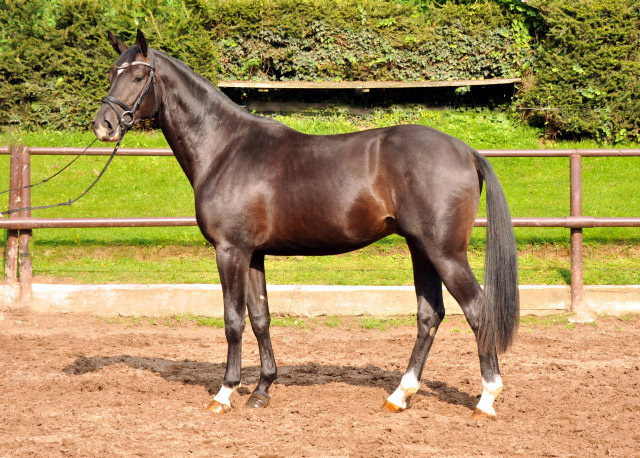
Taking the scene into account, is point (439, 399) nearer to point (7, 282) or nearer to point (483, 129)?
point (7, 282)

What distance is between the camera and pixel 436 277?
14.1 ft

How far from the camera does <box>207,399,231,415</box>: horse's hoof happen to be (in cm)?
406

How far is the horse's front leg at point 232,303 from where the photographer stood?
409 cm

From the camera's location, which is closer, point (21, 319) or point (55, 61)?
point (21, 319)

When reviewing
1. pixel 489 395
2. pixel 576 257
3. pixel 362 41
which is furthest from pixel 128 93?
pixel 362 41

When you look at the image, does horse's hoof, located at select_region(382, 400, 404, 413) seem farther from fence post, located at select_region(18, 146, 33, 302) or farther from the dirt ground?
fence post, located at select_region(18, 146, 33, 302)

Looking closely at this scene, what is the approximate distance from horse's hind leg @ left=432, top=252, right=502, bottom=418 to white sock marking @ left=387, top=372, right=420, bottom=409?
40 cm

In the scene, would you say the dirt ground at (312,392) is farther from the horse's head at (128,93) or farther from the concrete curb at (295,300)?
the horse's head at (128,93)

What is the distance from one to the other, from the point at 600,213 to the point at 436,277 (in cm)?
479

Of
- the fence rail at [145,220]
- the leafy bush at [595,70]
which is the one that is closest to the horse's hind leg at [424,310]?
the fence rail at [145,220]

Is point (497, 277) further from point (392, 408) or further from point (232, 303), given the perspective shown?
point (232, 303)

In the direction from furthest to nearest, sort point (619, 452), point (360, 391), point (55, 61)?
point (55, 61), point (360, 391), point (619, 452)

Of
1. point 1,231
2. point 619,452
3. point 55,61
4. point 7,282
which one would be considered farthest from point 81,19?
point 619,452

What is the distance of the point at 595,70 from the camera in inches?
406
